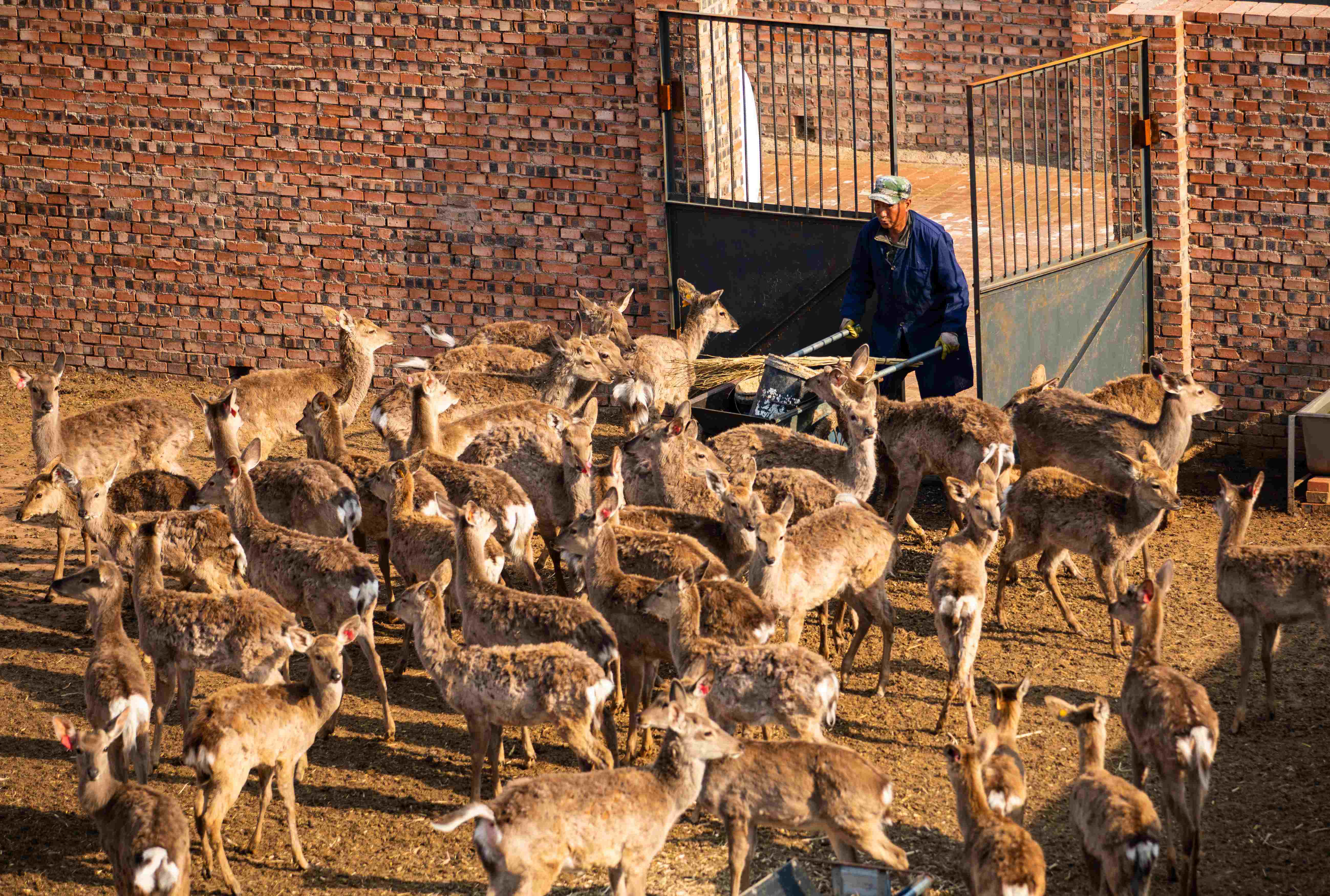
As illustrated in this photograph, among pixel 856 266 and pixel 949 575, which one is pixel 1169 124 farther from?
pixel 949 575

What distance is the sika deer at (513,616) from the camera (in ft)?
28.5

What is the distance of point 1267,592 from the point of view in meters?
9.26

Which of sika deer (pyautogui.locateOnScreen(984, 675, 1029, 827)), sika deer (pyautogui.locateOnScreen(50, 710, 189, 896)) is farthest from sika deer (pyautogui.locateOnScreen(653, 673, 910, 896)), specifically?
sika deer (pyautogui.locateOnScreen(50, 710, 189, 896))

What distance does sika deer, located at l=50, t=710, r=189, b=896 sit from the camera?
724 centimetres

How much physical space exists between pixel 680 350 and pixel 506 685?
20.7 feet

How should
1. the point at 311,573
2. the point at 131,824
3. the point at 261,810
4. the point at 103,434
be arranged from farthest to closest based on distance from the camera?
the point at 103,434 → the point at 311,573 → the point at 261,810 → the point at 131,824

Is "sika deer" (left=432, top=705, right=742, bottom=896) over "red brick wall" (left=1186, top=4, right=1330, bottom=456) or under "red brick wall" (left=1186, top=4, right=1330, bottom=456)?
under

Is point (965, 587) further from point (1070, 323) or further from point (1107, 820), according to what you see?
point (1070, 323)

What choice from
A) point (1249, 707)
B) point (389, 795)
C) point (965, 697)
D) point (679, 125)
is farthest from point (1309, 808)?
point (679, 125)

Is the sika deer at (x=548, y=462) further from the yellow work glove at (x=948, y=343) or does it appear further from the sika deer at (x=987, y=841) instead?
the sika deer at (x=987, y=841)

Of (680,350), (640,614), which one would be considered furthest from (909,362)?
(640,614)

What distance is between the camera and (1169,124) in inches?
523

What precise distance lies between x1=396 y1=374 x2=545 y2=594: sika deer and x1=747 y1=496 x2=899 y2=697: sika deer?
149cm

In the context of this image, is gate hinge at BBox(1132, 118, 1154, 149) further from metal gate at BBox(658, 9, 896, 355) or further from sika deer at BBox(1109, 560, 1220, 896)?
sika deer at BBox(1109, 560, 1220, 896)
